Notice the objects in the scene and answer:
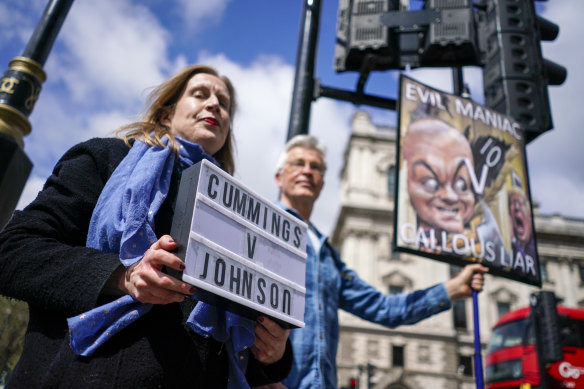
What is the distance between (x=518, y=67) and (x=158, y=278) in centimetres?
444

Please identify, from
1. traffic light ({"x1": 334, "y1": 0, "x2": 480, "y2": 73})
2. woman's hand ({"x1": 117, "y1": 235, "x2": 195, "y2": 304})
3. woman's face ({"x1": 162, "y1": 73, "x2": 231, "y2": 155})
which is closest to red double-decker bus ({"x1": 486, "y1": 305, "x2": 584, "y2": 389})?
traffic light ({"x1": 334, "y1": 0, "x2": 480, "y2": 73})

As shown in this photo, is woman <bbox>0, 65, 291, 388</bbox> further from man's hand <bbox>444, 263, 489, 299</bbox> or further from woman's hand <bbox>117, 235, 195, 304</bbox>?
man's hand <bbox>444, 263, 489, 299</bbox>

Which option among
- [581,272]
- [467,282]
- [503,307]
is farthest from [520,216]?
[581,272]

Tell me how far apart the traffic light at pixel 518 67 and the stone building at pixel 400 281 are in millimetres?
20632

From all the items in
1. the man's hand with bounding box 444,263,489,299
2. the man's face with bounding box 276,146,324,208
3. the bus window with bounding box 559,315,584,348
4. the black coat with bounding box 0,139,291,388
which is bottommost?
the black coat with bounding box 0,139,291,388

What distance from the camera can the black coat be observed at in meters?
1.12

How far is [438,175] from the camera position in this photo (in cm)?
347

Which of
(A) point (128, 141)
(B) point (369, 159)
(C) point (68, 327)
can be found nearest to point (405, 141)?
(A) point (128, 141)

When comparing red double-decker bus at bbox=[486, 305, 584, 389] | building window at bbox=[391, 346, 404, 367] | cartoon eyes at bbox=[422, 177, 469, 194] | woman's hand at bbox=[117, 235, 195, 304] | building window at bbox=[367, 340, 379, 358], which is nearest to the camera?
woman's hand at bbox=[117, 235, 195, 304]

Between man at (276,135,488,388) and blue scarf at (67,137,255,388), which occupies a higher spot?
man at (276,135,488,388)

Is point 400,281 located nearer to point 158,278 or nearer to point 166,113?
point 166,113

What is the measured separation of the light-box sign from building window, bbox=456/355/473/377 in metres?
27.8

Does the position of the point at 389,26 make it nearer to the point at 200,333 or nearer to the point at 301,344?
the point at 301,344

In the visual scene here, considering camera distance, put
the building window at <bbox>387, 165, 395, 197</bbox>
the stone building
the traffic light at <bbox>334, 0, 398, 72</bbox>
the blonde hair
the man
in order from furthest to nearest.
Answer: the building window at <bbox>387, 165, 395, 197</bbox>
the stone building
the traffic light at <bbox>334, 0, 398, 72</bbox>
the man
the blonde hair
